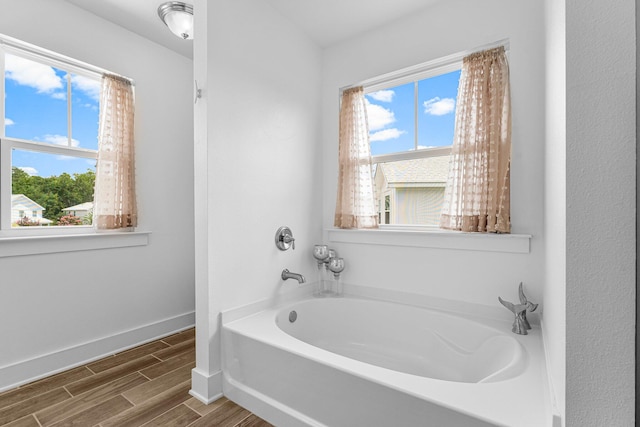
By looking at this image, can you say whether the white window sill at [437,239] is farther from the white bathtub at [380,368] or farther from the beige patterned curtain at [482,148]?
the white bathtub at [380,368]

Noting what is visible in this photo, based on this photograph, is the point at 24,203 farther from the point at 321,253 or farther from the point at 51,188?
the point at 321,253

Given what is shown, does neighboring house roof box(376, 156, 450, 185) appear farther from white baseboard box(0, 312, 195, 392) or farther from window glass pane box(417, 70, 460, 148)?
white baseboard box(0, 312, 195, 392)

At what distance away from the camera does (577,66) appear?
0.75 metres

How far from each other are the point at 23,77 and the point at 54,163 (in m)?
0.58

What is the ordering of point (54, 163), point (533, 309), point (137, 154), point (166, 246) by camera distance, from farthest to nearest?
point (166, 246) → point (137, 154) → point (54, 163) → point (533, 309)

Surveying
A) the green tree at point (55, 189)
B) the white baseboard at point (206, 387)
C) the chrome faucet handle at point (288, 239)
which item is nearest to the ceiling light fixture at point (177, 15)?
the green tree at point (55, 189)

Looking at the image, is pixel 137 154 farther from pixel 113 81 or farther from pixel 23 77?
pixel 23 77

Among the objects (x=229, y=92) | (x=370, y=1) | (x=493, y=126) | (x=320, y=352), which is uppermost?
(x=370, y=1)

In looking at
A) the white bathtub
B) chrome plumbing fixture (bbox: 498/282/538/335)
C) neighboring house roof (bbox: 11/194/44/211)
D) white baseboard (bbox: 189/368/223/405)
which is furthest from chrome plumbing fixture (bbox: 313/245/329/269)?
neighboring house roof (bbox: 11/194/44/211)

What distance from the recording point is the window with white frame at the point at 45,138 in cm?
197

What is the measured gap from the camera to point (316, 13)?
2234 millimetres

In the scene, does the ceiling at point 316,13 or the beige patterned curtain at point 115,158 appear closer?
the ceiling at point 316,13

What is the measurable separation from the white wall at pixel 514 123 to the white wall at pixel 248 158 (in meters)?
0.31

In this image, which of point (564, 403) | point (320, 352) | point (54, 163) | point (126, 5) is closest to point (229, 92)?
point (126, 5)
